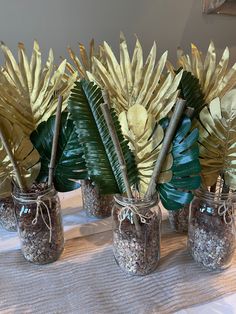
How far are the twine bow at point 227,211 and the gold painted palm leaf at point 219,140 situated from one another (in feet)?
0.12

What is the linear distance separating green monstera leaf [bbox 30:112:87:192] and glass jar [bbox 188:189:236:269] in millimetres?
225

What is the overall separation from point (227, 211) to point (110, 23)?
1.28m

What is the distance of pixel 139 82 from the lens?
0.52 meters

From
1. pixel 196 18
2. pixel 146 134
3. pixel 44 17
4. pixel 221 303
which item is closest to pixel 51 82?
pixel 146 134

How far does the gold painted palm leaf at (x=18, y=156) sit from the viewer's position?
0.54 metres

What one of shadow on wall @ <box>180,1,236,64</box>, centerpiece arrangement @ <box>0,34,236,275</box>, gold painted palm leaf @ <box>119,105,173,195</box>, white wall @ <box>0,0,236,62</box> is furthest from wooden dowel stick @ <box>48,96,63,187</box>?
shadow on wall @ <box>180,1,236,64</box>

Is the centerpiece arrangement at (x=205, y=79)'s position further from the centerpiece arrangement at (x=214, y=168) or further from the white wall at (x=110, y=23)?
the white wall at (x=110, y=23)

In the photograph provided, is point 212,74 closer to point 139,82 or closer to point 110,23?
point 139,82

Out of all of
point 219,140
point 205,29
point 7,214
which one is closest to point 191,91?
point 219,140

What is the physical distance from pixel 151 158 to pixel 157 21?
4.38 ft

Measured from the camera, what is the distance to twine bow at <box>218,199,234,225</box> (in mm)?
527

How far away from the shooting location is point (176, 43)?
1704 millimetres

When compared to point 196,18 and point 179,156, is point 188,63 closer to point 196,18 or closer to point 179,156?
point 179,156

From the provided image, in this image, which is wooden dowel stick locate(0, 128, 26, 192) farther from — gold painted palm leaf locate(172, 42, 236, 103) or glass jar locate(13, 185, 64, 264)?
gold painted palm leaf locate(172, 42, 236, 103)
